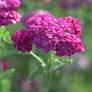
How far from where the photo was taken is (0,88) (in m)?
4.00

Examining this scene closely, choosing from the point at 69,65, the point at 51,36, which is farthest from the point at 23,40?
the point at 69,65

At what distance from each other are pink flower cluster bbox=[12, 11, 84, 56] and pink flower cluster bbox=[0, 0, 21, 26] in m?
0.14

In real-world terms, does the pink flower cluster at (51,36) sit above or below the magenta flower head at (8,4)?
below

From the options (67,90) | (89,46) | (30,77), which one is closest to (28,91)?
(67,90)

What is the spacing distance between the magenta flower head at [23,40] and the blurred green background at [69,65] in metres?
2.47

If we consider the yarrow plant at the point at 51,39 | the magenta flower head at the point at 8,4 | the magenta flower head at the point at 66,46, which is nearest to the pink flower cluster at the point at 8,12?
the magenta flower head at the point at 8,4

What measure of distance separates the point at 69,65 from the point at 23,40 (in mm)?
3751

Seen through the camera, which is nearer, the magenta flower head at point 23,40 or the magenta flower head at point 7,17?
the magenta flower head at point 23,40

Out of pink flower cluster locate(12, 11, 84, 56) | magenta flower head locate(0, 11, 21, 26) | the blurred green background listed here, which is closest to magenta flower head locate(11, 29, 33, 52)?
pink flower cluster locate(12, 11, 84, 56)

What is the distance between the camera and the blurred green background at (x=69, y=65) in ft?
21.2

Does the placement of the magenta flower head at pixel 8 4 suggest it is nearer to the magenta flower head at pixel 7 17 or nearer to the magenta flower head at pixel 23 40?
the magenta flower head at pixel 7 17

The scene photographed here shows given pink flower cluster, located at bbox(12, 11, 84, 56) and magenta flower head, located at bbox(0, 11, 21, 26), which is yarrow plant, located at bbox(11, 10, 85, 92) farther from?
magenta flower head, located at bbox(0, 11, 21, 26)

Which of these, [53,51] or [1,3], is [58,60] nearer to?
[53,51]

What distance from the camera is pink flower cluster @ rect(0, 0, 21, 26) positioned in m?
3.58
